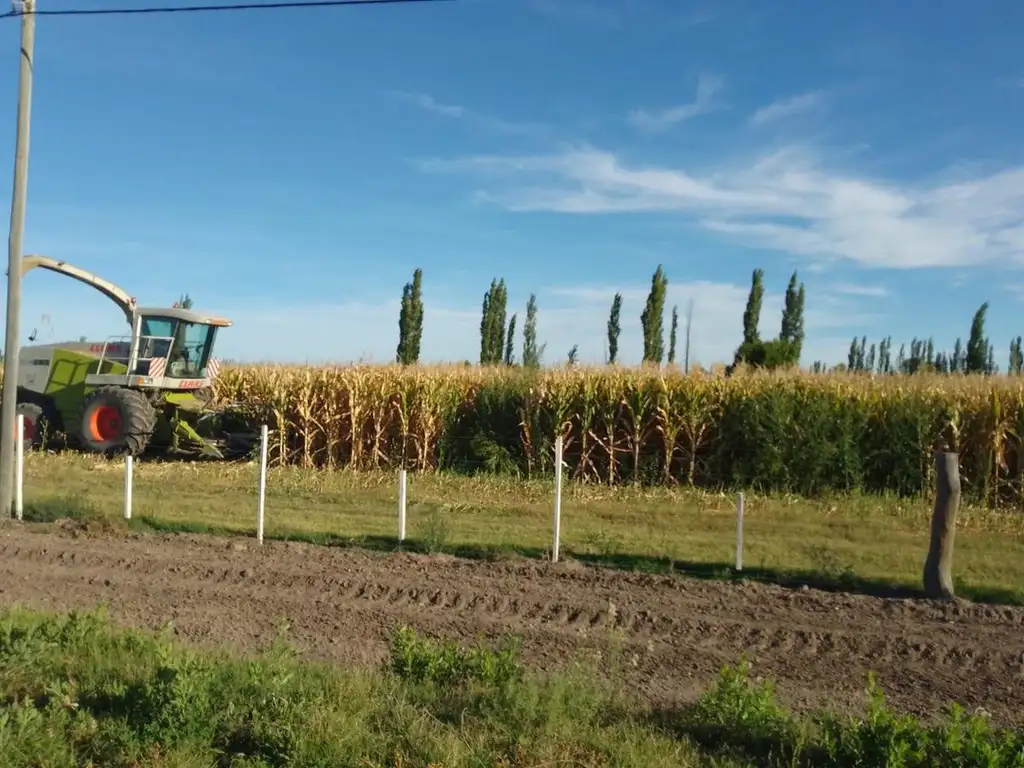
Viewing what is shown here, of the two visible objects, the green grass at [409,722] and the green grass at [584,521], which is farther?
the green grass at [584,521]

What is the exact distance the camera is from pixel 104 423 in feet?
66.9

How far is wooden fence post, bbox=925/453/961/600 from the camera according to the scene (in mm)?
9516

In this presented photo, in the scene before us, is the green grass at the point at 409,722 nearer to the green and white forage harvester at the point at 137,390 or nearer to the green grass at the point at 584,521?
the green grass at the point at 584,521

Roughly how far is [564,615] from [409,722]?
11.7 ft

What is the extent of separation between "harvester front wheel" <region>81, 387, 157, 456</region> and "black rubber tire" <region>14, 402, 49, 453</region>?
1.38m

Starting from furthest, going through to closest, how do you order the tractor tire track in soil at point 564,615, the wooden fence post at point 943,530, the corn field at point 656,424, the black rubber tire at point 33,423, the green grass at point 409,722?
the black rubber tire at point 33,423 < the corn field at point 656,424 < the wooden fence post at point 943,530 < the tractor tire track in soil at point 564,615 < the green grass at point 409,722

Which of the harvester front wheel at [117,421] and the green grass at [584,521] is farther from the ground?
the harvester front wheel at [117,421]

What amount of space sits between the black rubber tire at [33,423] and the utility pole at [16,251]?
313 inches

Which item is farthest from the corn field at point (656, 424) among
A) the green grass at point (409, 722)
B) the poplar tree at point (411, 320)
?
the poplar tree at point (411, 320)

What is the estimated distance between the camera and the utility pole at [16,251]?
43.1 ft

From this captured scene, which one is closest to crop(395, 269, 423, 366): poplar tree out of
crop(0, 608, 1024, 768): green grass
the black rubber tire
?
the black rubber tire

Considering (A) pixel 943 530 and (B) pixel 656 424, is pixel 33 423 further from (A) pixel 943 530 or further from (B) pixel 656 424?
(A) pixel 943 530

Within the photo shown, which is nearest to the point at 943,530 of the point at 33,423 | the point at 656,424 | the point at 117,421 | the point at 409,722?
the point at 409,722

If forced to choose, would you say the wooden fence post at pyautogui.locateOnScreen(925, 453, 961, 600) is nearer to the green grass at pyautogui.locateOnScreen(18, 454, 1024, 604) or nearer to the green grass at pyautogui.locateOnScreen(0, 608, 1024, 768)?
the green grass at pyautogui.locateOnScreen(18, 454, 1024, 604)
